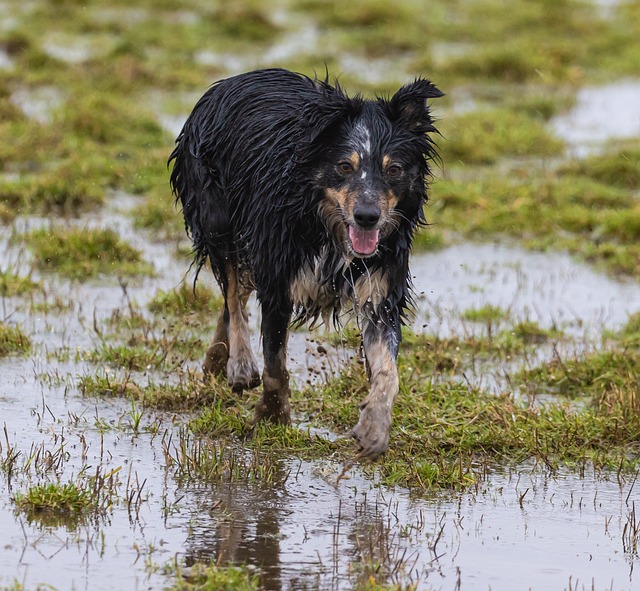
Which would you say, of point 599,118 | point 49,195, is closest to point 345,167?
point 49,195

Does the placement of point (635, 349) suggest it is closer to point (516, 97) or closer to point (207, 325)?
point (207, 325)

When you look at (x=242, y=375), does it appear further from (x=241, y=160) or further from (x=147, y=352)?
(x=241, y=160)

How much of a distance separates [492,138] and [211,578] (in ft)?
30.2

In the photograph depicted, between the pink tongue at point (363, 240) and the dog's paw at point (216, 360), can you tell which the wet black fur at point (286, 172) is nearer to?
the pink tongue at point (363, 240)

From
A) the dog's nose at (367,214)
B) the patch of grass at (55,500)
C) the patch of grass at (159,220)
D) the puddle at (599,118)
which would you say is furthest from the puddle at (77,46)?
the patch of grass at (55,500)

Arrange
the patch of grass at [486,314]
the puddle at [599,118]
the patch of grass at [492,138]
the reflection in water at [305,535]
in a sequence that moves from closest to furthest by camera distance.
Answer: the reflection in water at [305,535] < the patch of grass at [486,314] < the patch of grass at [492,138] < the puddle at [599,118]

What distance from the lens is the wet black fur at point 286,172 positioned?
229 inches

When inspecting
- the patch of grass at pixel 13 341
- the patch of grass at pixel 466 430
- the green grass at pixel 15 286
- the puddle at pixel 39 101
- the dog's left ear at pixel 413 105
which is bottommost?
the patch of grass at pixel 466 430

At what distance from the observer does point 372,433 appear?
5648mm

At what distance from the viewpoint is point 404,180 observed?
228 inches

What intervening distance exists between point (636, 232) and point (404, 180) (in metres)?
5.22

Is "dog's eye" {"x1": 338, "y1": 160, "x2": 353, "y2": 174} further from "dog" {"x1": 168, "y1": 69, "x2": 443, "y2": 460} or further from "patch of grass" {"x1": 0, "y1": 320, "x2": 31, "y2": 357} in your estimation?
"patch of grass" {"x1": 0, "y1": 320, "x2": 31, "y2": 357}

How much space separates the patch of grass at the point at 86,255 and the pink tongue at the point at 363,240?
369cm

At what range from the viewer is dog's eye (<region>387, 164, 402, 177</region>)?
18.9 feet
